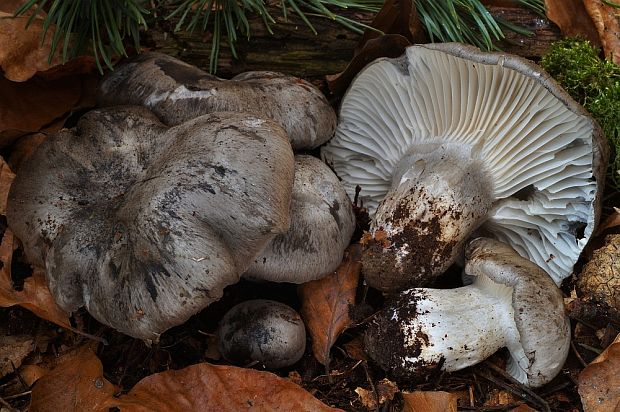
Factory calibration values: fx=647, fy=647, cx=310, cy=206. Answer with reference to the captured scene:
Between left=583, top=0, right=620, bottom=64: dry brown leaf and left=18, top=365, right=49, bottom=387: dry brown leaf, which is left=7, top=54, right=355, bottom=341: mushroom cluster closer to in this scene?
left=18, top=365, right=49, bottom=387: dry brown leaf

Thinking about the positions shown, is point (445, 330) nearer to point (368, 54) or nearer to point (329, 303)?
point (329, 303)

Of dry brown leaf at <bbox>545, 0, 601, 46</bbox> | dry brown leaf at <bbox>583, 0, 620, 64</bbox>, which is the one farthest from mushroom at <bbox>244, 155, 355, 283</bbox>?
dry brown leaf at <bbox>583, 0, 620, 64</bbox>

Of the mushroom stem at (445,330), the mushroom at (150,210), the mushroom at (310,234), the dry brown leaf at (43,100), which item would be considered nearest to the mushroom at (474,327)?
the mushroom stem at (445,330)

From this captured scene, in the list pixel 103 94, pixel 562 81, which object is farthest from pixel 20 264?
pixel 562 81

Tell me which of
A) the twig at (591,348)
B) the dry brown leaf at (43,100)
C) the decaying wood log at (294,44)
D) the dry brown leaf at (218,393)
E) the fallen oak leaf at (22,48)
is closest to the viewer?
the dry brown leaf at (218,393)

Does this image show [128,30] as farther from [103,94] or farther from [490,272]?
[490,272]

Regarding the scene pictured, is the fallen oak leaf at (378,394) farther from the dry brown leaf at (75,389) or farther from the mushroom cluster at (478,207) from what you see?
the dry brown leaf at (75,389)

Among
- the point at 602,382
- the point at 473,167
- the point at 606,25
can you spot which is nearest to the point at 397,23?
the point at 473,167

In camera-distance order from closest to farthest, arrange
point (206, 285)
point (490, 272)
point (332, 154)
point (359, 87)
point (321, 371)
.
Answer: point (206, 285) < point (490, 272) < point (321, 371) < point (359, 87) < point (332, 154)
